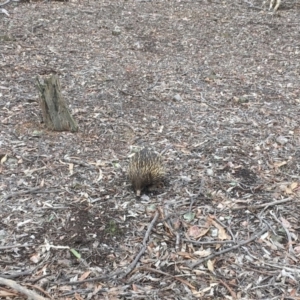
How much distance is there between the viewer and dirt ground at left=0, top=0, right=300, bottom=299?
2.48m

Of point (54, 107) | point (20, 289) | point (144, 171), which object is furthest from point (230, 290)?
point (54, 107)

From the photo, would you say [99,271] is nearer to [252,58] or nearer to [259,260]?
[259,260]

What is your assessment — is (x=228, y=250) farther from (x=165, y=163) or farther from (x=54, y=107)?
(x=54, y=107)

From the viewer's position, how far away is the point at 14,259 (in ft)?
8.31

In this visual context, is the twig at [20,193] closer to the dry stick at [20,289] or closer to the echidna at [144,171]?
the echidna at [144,171]

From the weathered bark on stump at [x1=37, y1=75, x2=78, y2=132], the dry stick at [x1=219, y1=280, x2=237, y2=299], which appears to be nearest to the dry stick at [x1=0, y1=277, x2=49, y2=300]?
the dry stick at [x1=219, y1=280, x2=237, y2=299]

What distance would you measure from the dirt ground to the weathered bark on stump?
117 millimetres

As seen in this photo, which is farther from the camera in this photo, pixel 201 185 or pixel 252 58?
pixel 252 58

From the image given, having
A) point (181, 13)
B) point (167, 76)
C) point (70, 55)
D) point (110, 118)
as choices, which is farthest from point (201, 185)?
point (181, 13)

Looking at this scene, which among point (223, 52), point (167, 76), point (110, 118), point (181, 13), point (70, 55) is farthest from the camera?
point (181, 13)

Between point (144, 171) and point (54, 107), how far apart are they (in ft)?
4.26

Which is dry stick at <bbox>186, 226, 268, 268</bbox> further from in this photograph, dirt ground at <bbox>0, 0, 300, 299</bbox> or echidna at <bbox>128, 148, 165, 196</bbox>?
echidna at <bbox>128, 148, 165, 196</bbox>

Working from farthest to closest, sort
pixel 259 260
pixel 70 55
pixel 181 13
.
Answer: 1. pixel 181 13
2. pixel 70 55
3. pixel 259 260

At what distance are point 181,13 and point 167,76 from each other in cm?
308
